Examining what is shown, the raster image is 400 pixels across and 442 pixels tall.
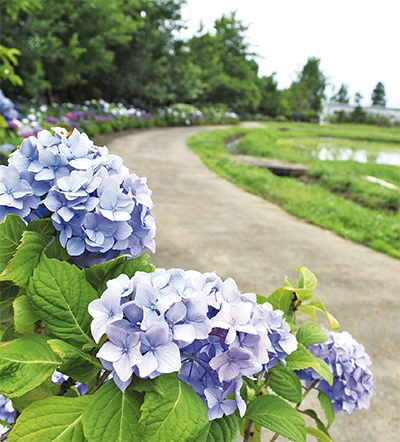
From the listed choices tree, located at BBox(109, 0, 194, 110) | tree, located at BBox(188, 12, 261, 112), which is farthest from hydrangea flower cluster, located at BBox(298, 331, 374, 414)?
tree, located at BBox(188, 12, 261, 112)

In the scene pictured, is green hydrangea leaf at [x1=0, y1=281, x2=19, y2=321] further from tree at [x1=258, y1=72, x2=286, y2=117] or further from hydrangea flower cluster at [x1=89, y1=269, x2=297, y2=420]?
tree at [x1=258, y1=72, x2=286, y2=117]

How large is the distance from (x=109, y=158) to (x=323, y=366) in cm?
76

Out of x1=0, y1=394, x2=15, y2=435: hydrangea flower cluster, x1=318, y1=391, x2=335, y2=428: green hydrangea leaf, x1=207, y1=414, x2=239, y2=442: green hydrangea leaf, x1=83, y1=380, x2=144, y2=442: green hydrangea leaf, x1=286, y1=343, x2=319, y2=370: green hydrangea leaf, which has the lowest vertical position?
x1=0, y1=394, x2=15, y2=435: hydrangea flower cluster

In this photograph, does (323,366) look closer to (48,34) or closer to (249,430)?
(249,430)

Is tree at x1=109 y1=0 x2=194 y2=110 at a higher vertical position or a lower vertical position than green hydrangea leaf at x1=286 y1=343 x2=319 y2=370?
higher

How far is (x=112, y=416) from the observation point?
61 cm

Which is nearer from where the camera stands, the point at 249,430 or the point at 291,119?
the point at 249,430

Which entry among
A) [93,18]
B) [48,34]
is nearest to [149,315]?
[48,34]

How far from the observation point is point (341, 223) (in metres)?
4.88

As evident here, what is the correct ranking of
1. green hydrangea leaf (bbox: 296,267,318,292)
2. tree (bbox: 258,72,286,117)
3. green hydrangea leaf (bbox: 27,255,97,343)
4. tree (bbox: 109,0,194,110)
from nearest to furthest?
green hydrangea leaf (bbox: 27,255,97,343), green hydrangea leaf (bbox: 296,267,318,292), tree (bbox: 109,0,194,110), tree (bbox: 258,72,286,117)

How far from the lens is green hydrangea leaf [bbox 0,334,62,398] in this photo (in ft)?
1.98

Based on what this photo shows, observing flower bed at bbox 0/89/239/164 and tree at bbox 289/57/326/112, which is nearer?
flower bed at bbox 0/89/239/164

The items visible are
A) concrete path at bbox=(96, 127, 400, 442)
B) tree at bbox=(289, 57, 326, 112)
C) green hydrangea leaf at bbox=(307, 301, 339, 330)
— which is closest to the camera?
green hydrangea leaf at bbox=(307, 301, 339, 330)

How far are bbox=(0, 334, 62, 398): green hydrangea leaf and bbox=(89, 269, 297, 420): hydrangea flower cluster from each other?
99mm
